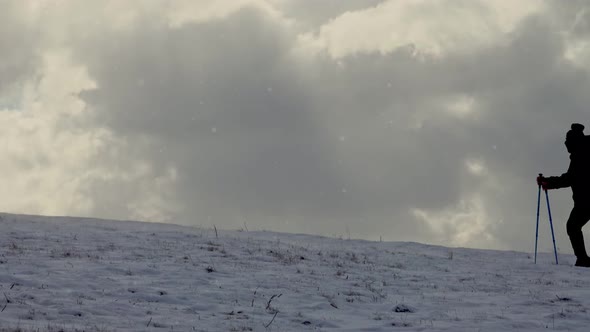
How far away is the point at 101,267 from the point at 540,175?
11068mm

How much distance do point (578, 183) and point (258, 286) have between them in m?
8.55

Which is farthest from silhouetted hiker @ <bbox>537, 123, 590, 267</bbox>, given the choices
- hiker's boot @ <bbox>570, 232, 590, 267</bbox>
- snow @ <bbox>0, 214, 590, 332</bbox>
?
snow @ <bbox>0, 214, 590, 332</bbox>

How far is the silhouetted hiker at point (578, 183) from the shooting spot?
15.9 m

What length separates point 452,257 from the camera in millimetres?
17156

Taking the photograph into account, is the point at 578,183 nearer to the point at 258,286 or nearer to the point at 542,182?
the point at 542,182

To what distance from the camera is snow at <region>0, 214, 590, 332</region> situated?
30.5ft

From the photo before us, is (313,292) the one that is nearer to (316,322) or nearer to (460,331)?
(316,322)

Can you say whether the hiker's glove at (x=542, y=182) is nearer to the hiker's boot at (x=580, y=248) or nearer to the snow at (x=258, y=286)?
the hiker's boot at (x=580, y=248)

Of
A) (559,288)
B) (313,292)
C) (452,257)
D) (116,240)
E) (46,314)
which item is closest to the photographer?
(46,314)

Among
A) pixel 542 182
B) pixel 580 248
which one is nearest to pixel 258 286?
pixel 580 248

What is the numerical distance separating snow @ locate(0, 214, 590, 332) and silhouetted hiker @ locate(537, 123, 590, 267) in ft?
2.24

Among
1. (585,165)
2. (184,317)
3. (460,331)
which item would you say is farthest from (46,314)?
(585,165)

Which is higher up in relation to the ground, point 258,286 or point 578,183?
point 578,183

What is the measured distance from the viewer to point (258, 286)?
38.0 ft
